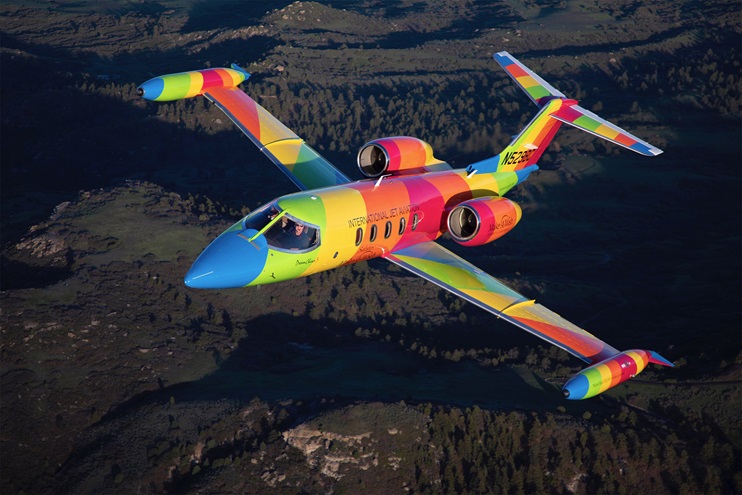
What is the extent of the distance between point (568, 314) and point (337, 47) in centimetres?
6915

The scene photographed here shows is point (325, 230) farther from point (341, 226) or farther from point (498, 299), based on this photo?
point (498, 299)

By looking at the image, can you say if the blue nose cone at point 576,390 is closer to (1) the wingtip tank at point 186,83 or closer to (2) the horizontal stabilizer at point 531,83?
(2) the horizontal stabilizer at point 531,83

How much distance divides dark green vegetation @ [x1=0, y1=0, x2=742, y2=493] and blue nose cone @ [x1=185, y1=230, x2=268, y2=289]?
43.7ft

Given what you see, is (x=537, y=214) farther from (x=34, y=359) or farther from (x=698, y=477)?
(x=34, y=359)

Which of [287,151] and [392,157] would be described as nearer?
[392,157]

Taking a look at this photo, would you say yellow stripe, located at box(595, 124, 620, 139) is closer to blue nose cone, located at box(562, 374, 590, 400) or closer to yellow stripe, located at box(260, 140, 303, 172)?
blue nose cone, located at box(562, 374, 590, 400)

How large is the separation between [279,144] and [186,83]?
7376mm

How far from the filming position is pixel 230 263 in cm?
3750

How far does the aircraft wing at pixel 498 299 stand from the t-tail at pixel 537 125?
7.10m

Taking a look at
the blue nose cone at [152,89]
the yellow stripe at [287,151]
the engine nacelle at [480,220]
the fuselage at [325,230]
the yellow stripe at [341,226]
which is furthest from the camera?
the blue nose cone at [152,89]

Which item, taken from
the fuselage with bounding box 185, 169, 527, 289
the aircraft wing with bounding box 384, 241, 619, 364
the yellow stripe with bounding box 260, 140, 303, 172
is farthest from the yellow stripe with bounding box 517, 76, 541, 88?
the yellow stripe with bounding box 260, 140, 303, 172

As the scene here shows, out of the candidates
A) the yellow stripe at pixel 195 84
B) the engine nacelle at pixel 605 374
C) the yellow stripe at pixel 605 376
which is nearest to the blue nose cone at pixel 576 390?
the engine nacelle at pixel 605 374

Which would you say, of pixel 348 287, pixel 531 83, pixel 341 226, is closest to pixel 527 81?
pixel 531 83

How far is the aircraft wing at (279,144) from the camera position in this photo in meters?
47.5
